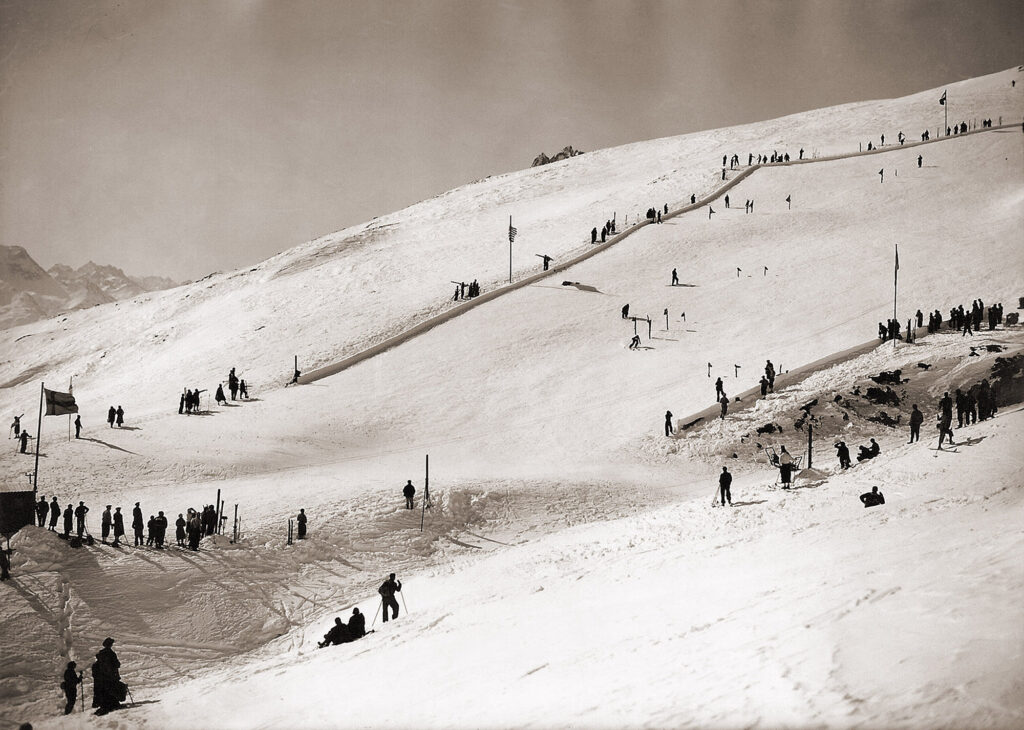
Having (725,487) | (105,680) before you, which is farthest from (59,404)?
(725,487)

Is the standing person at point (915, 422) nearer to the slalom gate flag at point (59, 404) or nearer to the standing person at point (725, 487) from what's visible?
the standing person at point (725, 487)

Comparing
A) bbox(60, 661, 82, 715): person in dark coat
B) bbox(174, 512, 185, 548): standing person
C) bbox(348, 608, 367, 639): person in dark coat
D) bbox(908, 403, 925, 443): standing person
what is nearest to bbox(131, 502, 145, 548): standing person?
bbox(174, 512, 185, 548): standing person

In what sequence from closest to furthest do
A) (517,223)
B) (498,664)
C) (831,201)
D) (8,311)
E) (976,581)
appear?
(976,581), (498,664), (831,201), (517,223), (8,311)

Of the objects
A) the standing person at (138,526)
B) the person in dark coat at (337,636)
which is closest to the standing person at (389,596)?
the person in dark coat at (337,636)

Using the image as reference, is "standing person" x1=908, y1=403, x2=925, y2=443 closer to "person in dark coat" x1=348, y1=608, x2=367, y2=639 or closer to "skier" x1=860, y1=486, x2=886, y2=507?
"skier" x1=860, y1=486, x2=886, y2=507

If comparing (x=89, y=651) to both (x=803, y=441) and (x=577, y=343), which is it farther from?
(x=577, y=343)

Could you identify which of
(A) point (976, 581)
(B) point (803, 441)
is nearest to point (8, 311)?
(B) point (803, 441)

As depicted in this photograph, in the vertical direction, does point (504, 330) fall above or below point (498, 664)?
above
